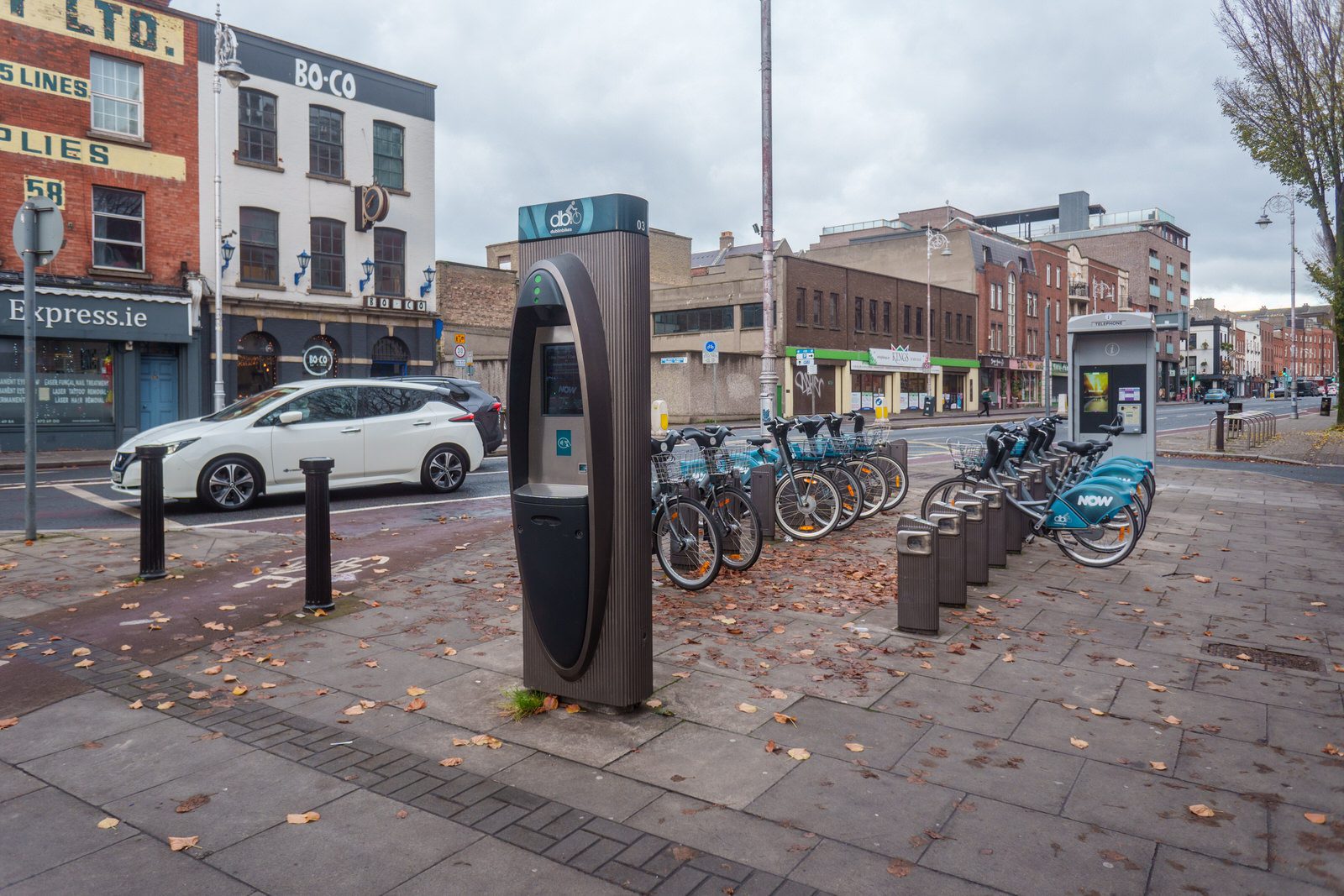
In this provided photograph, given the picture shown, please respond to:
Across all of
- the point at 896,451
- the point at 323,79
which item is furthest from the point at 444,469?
the point at 323,79

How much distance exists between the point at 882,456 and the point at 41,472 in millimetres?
15863

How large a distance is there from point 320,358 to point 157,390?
4.39 m

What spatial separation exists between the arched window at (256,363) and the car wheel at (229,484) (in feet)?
49.8

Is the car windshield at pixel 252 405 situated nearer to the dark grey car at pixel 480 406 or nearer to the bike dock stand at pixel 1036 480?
the dark grey car at pixel 480 406

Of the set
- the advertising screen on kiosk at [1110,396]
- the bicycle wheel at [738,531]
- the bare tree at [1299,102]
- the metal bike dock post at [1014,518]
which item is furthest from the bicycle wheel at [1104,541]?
the bare tree at [1299,102]

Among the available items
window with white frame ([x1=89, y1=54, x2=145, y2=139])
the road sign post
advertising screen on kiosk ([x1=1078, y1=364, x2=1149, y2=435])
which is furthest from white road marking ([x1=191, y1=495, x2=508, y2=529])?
window with white frame ([x1=89, y1=54, x2=145, y2=139])

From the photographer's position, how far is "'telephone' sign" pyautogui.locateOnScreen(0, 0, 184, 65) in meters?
21.5

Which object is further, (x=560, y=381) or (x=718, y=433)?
(x=718, y=433)

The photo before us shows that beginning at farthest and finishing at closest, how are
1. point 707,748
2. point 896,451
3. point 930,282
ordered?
1. point 930,282
2. point 896,451
3. point 707,748

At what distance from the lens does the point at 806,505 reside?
9391 millimetres

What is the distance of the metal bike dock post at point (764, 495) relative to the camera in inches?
364

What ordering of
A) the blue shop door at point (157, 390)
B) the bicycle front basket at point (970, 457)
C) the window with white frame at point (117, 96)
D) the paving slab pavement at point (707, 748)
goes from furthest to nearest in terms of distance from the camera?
1. the blue shop door at point (157, 390)
2. the window with white frame at point (117, 96)
3. the bicycle front basket at point (970, 457)
4. the paving slab pavement at point (707, 748)

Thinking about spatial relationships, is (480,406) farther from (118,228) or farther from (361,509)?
(118,228)

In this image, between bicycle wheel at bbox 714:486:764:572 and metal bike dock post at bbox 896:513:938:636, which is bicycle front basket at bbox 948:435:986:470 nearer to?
bicycle wheel at bbox 714:486:764:572
